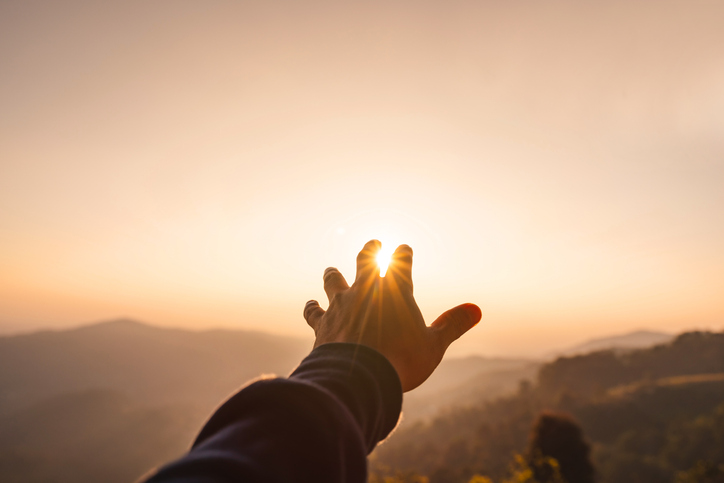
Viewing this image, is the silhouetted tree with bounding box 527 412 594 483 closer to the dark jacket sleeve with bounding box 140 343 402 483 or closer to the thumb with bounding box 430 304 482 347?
the thumb with bounding box 430 304 482 347

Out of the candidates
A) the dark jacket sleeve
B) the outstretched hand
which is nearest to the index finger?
the outstretched hand

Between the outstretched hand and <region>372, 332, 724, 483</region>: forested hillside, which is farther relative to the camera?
<region>372, 332, 724, 483</region>: forested hillside

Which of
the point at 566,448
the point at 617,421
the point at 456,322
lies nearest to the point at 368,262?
the point at 456,322

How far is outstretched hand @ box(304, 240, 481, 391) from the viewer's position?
274 centimetres

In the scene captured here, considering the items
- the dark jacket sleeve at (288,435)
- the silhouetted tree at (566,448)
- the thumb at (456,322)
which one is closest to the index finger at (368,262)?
the thumb at (456,322)

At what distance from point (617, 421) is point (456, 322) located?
75.7m

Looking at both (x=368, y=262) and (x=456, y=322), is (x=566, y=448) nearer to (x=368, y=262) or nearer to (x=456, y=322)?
(x=456, y=322)

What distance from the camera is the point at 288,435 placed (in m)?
1.30

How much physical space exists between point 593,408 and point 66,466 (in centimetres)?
26289

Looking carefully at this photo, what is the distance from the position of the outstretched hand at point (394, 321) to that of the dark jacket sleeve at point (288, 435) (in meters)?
0.91

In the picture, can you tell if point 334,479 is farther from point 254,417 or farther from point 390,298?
point 390,298

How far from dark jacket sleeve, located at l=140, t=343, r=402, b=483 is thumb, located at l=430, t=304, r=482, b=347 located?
1286mm

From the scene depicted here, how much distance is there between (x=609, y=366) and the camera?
87.1 m

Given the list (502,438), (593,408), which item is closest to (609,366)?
(593,408)
